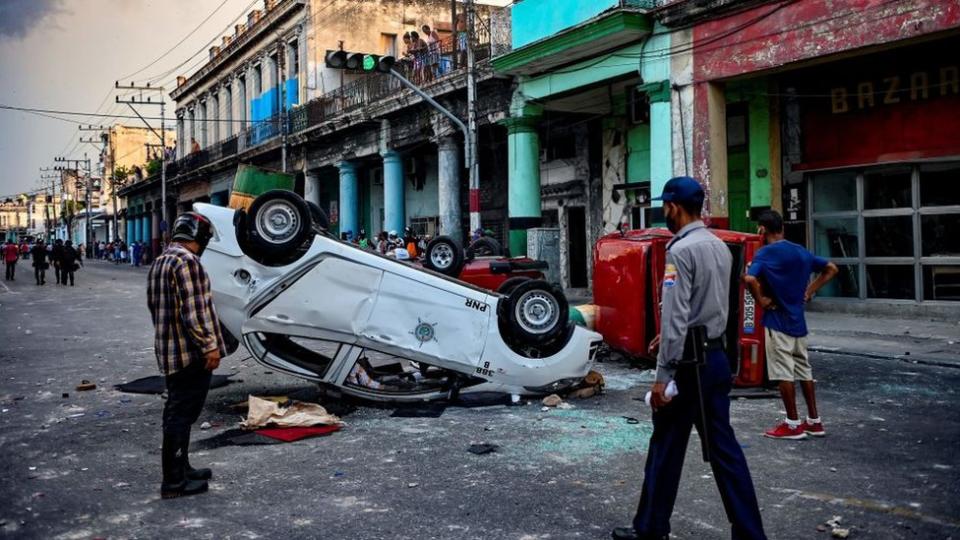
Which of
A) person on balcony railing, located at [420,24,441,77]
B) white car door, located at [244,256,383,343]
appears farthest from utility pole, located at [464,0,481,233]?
white car door, located at [244,256,383,343]

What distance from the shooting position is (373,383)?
749cm

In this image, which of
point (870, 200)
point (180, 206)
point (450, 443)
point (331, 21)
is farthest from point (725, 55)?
point (180, 206)

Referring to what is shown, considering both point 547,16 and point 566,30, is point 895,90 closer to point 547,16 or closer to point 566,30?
point 566,30

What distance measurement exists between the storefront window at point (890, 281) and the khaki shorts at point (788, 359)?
32.2ft

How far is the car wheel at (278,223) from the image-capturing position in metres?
6.82

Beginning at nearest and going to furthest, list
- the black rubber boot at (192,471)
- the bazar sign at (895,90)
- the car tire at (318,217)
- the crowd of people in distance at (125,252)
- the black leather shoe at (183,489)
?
the black leather shoe at (183,489), the black rubber boot at (192,471), the car tire at (318,217), the bazar sign at (895,90), the crowd of people in distance at (125,252)

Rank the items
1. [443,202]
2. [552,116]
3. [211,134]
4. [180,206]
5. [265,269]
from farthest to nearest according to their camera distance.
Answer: [180,206] → [211,134] → [443,202] → [552,116] → [265,269]

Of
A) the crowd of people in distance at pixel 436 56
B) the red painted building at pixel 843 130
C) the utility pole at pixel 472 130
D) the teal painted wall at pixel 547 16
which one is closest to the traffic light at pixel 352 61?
the utility pole at pixel 472 130

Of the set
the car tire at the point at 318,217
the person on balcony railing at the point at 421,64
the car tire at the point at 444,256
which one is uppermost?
the person on balcony railing at the point at 421,64

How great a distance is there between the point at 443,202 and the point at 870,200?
11.9 metres

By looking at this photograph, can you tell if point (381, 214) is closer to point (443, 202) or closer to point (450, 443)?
point (443, 202)

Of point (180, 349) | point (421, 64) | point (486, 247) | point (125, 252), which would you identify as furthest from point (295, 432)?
point (125, 252)

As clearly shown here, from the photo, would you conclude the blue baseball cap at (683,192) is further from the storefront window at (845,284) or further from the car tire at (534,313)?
the storefront window at (845,284)

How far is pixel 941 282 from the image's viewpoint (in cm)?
1392
